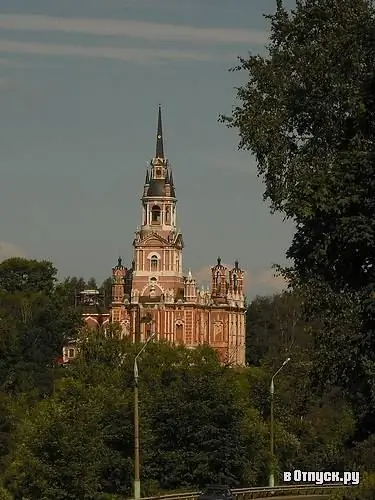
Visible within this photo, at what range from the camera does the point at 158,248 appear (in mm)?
142875

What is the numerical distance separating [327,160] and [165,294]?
377ft

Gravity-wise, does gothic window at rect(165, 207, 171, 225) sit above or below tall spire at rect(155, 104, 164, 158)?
below

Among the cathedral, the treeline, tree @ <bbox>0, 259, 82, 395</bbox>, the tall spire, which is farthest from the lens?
the tall spire

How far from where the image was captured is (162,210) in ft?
477

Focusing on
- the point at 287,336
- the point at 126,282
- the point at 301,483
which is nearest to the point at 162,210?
the point at 126,282

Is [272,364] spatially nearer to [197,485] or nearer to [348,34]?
[197,485]

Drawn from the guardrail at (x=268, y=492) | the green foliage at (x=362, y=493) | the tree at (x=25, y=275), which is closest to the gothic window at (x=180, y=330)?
the tree at (x=25, y=275)

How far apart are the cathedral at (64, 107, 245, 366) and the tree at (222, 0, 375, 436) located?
110m

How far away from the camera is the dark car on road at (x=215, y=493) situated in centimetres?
4112

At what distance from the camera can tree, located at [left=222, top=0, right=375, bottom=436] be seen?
26.7m

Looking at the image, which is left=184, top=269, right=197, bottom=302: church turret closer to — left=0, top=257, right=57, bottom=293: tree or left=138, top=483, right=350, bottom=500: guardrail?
left=0, top=257, right=57, bottom=293: tree

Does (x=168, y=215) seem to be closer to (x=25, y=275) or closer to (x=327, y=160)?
(x=25, y=275)

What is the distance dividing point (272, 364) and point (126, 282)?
6551cm

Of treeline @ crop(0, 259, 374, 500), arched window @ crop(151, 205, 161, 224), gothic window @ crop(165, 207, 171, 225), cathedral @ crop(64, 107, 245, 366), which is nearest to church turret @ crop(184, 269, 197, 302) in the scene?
cathedral @ crop(64, 107, 245, 366)
